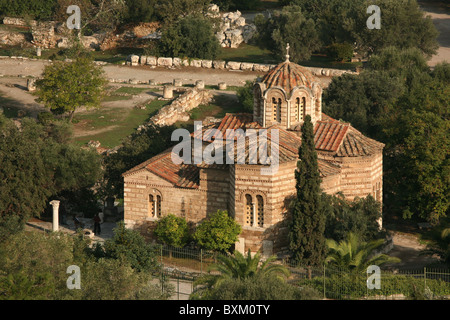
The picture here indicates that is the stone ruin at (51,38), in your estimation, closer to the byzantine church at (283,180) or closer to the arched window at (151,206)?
the byzantine church at (283,180)

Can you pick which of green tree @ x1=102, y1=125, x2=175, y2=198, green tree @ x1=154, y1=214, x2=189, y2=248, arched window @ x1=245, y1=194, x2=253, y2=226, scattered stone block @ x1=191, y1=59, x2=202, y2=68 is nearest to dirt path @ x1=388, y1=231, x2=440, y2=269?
arched window @ x1=245, y1=194, x2=253, y2=226

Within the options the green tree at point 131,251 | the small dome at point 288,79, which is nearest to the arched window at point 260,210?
the green tree at point 131,251

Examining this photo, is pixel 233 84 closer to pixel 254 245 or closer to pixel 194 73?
pixel 194 73

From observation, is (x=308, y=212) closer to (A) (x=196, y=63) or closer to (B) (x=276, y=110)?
(B) (x=276, y=110)

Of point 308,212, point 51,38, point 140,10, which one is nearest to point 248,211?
point 308,212

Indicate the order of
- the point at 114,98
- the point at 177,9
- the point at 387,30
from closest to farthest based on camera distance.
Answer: the point at 114,98
the point at 387,30
the point at 177,9

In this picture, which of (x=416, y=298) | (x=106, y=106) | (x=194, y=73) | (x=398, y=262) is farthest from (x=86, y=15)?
(x=416, y=298)

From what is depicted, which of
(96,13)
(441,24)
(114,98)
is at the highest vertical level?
(96,13)

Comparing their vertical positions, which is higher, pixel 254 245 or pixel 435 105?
pixel 435 105
